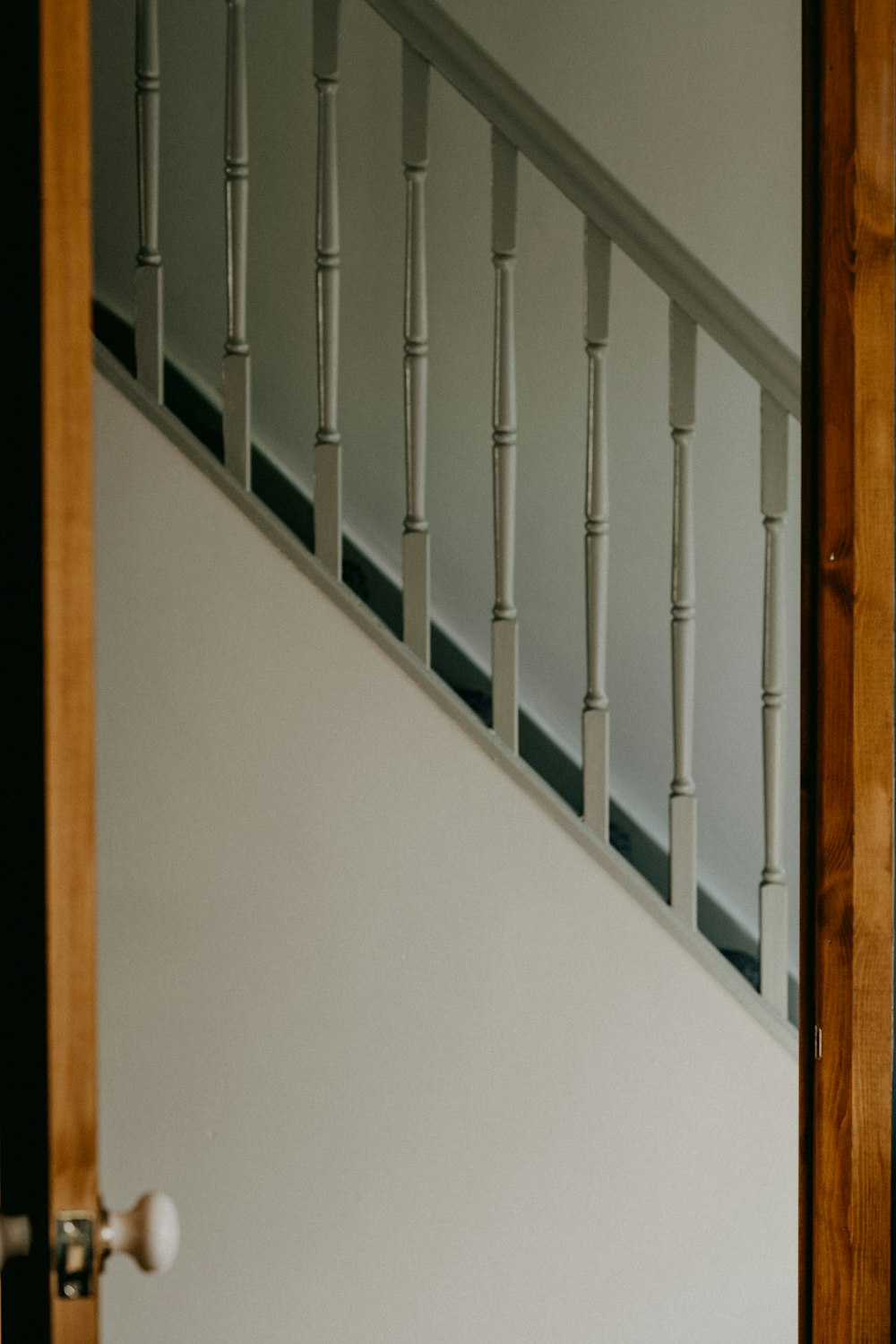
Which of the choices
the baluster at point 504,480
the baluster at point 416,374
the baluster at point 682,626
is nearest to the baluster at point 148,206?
the baluster at point 416,374

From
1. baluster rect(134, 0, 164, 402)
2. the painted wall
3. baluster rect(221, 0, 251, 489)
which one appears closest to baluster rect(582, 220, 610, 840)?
baluster rect(221, 0, 251, 489)

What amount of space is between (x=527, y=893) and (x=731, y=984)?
339 millimetres

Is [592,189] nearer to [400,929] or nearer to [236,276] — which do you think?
[236,276]

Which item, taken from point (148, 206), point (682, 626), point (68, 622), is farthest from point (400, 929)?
point (68, 622)

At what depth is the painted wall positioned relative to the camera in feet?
8.54

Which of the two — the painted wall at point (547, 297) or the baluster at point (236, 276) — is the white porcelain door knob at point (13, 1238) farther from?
the painted wall at point (547, 297)

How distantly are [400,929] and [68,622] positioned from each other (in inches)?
45.9

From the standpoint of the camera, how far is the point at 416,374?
1.87 metres

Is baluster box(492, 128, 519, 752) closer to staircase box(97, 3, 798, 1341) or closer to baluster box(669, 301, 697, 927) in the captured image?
staircase box(97, 3, 798, 1341)

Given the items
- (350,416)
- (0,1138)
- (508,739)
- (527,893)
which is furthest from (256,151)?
(0,1138)

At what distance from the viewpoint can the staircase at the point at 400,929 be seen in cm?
174

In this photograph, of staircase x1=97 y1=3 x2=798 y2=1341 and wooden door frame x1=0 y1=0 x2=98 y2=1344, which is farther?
staircase x1=97 y1=3 x2=798 y2=1341

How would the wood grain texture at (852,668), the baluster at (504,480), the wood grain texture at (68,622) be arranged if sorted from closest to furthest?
the wood grain texture at (68,622) → the wood grain texture at (852,668) → the baluster at (504,480)

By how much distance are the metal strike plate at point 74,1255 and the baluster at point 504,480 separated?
3.94 feet
